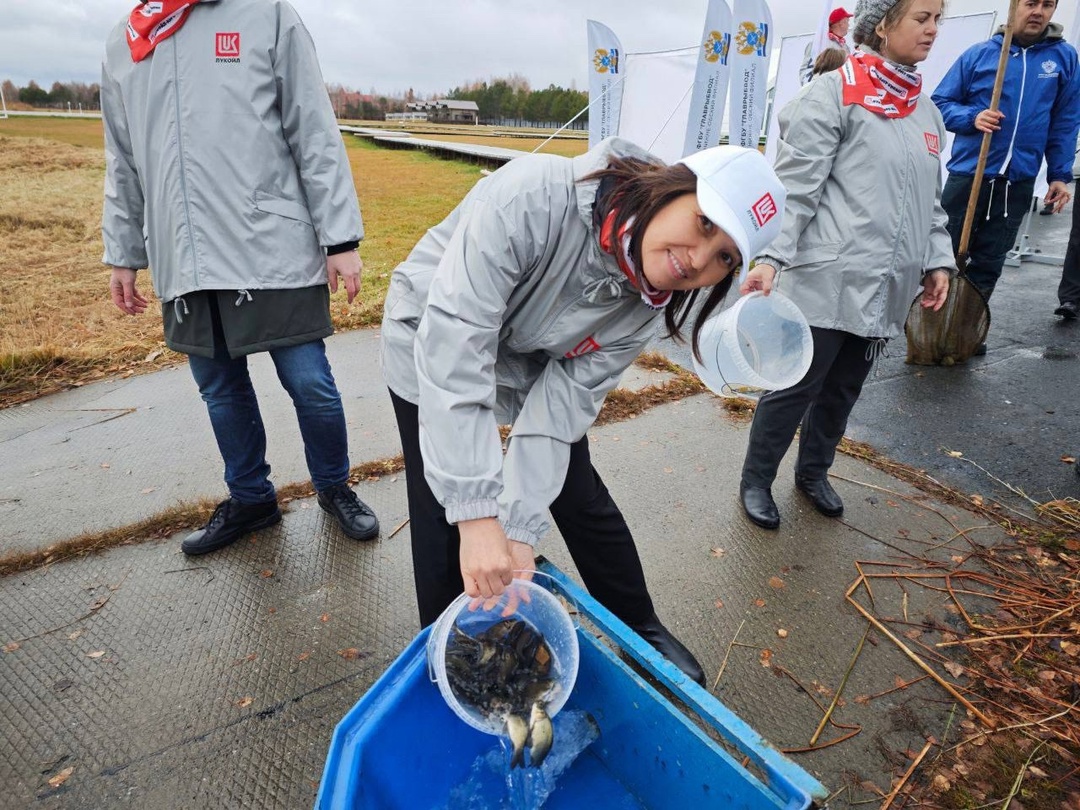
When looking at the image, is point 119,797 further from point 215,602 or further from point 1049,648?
point 1049,648

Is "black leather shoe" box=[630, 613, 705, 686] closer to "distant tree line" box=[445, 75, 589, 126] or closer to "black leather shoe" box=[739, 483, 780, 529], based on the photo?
"black leather shoe" box=[739, 483, 780, 529]

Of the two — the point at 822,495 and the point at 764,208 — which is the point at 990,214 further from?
the point at 764,208

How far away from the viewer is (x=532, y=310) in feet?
4.88

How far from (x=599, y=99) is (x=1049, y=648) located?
9878mm

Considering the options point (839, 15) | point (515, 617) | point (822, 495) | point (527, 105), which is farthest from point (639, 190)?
point (527, 105)

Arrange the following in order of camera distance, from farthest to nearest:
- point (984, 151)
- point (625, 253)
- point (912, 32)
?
point (984, 151)
point (912, 32)
point (625, 253)

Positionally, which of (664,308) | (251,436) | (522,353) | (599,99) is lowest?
(251,436)

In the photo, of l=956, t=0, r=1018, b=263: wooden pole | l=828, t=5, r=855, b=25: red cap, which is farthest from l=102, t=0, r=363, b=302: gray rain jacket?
l=828, t=5, r=855, b=25: red cap

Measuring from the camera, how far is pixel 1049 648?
1974mm

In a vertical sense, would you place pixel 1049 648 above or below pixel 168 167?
below

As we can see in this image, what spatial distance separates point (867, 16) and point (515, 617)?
2.29 meters

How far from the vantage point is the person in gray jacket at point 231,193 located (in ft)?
6.52

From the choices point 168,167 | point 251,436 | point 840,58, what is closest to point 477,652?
point 251,436

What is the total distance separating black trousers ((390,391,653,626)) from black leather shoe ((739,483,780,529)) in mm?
856
